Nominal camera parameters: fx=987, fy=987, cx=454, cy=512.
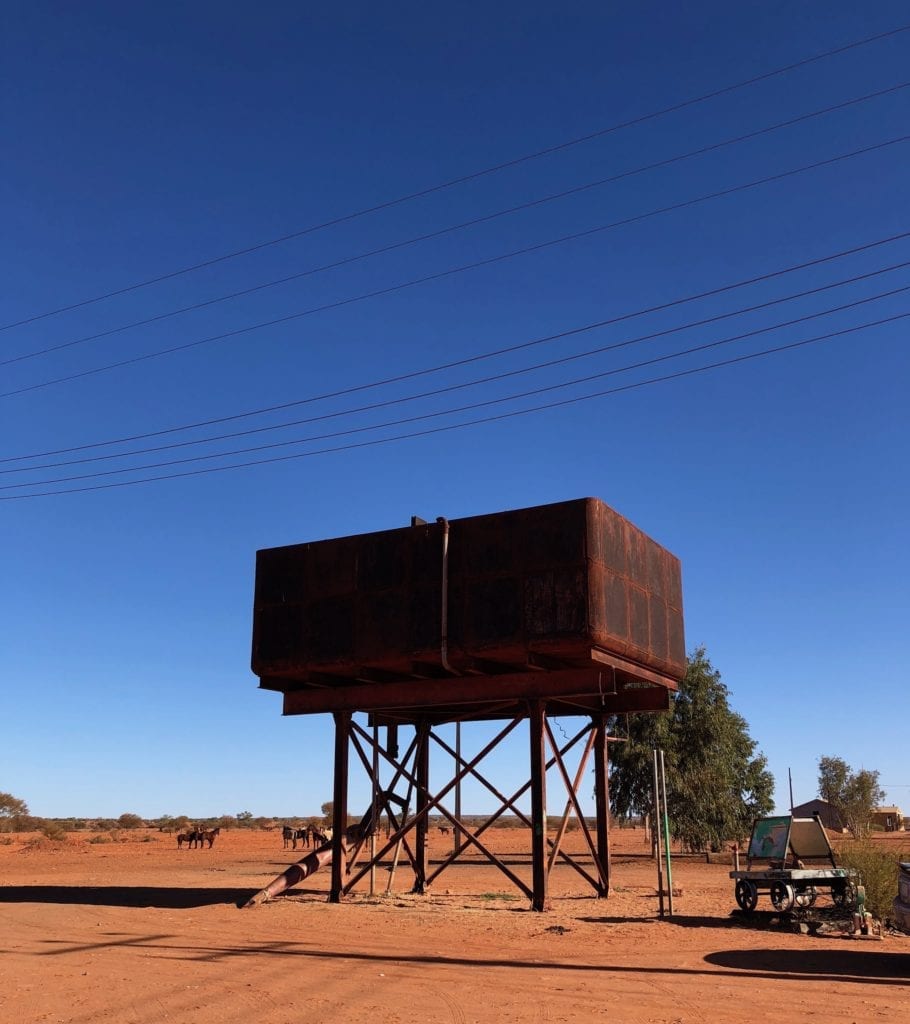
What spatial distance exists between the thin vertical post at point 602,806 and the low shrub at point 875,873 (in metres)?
5.17

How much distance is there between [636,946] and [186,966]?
6558 mm

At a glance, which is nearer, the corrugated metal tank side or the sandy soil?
the sandy soil

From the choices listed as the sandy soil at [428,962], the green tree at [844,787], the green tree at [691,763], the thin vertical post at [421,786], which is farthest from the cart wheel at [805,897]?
the green tree at [844,787]

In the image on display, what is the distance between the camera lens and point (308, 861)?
2456cm

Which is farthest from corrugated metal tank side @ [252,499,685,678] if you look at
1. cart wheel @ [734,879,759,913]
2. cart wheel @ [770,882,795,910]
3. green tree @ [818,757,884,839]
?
green tree @ [818,757,884,839]

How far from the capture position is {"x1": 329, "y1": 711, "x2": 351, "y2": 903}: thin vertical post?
22.2 meters

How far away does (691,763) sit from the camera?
43844 mm

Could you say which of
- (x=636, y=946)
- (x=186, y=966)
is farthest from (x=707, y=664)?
(x=186, y=966)

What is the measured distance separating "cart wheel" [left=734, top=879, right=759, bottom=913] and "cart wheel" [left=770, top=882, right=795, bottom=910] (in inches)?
22.9

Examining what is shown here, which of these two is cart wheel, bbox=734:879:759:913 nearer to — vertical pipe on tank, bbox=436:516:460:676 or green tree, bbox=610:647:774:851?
vertical pipe on tank, bbox=436:516:460:676

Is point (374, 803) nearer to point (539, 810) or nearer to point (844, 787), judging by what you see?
point (539, 810)

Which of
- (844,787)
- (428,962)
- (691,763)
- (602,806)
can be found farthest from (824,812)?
(428,962)

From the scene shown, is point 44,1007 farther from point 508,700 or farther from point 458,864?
point 458,864

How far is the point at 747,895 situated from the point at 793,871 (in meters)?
1.22
